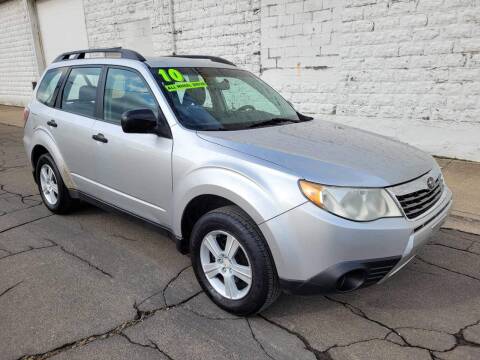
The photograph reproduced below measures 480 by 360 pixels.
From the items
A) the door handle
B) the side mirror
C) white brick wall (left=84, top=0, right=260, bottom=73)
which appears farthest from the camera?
white brick wall (left=84, top=0, right=260, bottom=73)

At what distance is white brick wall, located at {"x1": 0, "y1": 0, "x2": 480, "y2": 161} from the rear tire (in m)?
4.94

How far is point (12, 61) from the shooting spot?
16.9 m

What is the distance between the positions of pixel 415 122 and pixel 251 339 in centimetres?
530

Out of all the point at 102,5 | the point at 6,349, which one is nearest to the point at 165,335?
the point at 6,349

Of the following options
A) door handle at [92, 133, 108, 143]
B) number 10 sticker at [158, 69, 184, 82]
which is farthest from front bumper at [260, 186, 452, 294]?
door handle at [92, 133, 108, 143]

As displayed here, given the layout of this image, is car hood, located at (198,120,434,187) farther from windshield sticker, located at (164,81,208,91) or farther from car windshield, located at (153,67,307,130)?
windshield sticker, located at (164,81,208,91)

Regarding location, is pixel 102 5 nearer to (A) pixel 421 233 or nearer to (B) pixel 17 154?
(B) pixel 17 154

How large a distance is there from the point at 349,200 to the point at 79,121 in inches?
109

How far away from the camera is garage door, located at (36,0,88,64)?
42.9 ft

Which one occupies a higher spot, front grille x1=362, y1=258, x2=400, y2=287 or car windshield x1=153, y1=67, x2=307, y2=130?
car windshield x1=153, y1=67, x2=307, y2=130

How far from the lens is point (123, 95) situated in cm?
354

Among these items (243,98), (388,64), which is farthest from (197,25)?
(243,98)

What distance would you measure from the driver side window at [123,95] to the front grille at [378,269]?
6.37 ft

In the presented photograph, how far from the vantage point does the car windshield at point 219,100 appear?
3156mm
